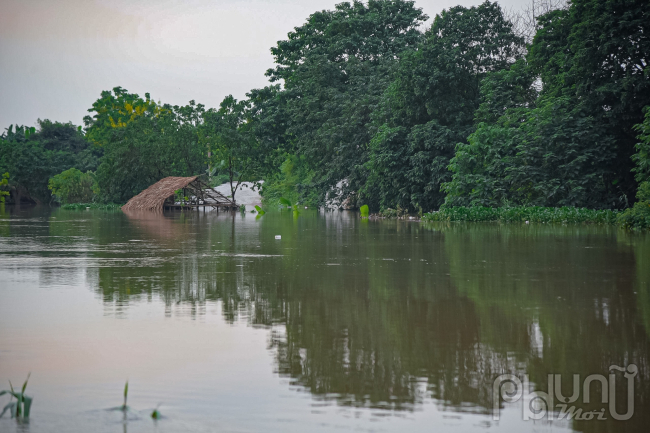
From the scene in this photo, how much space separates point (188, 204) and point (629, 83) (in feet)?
102

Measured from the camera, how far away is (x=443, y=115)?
30.7 m

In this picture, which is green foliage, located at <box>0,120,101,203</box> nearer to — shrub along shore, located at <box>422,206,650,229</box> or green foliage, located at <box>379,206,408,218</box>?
green foliage, located at <box>379,206,408,218</box>

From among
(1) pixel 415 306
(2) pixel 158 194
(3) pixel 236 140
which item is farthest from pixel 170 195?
(1) pixel 415 306

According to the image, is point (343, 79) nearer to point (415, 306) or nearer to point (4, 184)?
point (4, 184)

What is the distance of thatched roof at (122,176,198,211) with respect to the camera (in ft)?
137

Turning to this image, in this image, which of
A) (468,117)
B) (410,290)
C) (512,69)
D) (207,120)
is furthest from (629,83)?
(207,120)

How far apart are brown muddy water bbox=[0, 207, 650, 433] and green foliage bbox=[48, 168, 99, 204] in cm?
4987

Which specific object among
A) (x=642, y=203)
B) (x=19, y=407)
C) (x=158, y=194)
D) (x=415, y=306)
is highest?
(x=158, y=194)

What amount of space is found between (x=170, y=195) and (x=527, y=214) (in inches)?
1040

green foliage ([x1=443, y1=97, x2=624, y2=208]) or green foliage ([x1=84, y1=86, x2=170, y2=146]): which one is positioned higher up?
green foliage ([x1=84, y1=86, x2=170, y2=146])

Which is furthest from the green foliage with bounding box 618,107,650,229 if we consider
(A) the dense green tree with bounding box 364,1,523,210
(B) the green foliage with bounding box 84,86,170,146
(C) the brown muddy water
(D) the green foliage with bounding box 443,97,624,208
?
(B) the green foliage with bounding box 84,86,170,146

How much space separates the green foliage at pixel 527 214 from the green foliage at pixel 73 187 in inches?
1556

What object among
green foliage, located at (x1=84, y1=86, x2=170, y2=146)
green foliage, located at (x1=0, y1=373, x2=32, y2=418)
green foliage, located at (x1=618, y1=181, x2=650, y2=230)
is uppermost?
green foliage, located at (x1=84, y1=86, x2=170, y2=146)

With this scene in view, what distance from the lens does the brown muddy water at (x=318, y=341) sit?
376cm
